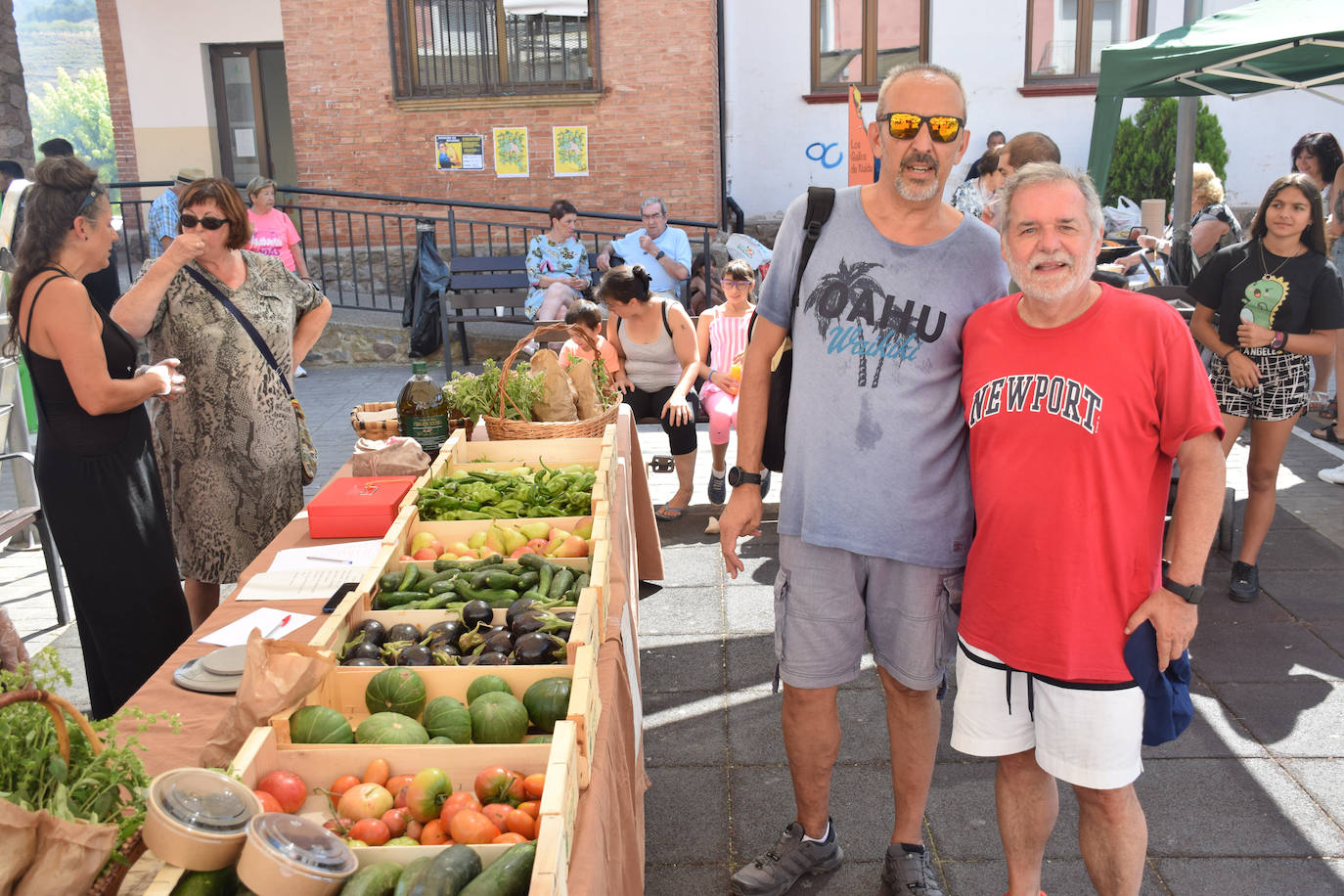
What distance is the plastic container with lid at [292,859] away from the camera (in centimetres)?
153

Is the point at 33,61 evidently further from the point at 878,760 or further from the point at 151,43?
the point at 878,760

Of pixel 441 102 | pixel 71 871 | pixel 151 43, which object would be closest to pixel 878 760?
pixel 71 871

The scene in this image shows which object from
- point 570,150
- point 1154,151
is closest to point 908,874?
point 570,150

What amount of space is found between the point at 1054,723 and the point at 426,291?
374 inches

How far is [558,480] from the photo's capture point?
144 inches

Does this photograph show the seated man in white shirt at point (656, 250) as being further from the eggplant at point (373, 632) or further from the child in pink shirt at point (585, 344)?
the eggplant at point (373, 632)

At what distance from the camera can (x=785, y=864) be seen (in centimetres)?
291

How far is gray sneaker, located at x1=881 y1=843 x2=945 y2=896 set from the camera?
2.81 m

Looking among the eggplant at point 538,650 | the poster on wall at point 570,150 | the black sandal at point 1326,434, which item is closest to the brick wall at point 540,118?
the poster on wall at point 570,150

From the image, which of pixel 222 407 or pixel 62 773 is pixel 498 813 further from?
pixel 222 407

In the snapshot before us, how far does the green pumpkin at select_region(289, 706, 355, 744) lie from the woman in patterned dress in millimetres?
1993

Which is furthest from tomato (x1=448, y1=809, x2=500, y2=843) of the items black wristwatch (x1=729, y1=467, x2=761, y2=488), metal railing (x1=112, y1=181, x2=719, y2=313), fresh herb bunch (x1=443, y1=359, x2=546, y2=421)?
metal railing (x1=112, y1=181, x2=719, y2=313)

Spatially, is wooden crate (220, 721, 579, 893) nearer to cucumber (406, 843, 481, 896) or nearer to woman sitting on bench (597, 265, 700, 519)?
cucumber (406, 843, 481, 896)

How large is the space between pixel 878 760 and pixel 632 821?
4.21ft
